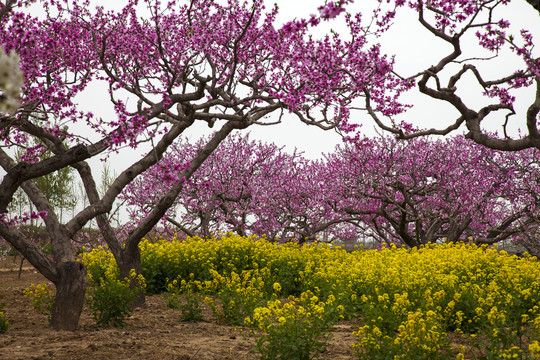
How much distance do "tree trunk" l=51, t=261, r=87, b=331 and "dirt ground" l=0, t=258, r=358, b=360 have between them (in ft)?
0.69

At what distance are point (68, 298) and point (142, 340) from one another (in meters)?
1.44

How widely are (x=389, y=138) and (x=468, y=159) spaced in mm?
3182

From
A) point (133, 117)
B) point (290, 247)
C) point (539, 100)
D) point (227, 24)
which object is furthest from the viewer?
point (290, 247)

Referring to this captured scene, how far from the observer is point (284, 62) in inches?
391

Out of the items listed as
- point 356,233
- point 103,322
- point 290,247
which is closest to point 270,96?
point 103,322

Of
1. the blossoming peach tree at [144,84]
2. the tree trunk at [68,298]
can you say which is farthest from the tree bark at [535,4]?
the tree trunk at [68,298]

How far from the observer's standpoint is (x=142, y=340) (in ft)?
22.3

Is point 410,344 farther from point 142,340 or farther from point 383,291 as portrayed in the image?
point 142,340

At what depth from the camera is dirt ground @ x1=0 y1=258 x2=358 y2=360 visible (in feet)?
19.5

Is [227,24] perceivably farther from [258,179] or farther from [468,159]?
[468,159]

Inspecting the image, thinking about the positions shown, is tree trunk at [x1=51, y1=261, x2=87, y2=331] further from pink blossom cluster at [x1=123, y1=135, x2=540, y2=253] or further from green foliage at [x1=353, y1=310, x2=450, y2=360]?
pink blossom cluster at [x1=123, y1=135, x2=540, y2=253]

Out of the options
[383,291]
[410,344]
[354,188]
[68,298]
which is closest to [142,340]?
[68,298]

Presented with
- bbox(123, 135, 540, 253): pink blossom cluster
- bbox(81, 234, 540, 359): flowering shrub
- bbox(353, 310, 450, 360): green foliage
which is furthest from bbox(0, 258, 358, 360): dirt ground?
bbox(123, 135, 540, 253): pink blossom cluster

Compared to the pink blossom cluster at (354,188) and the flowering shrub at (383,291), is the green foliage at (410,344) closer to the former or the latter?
the flowering shrub at (383,291)
